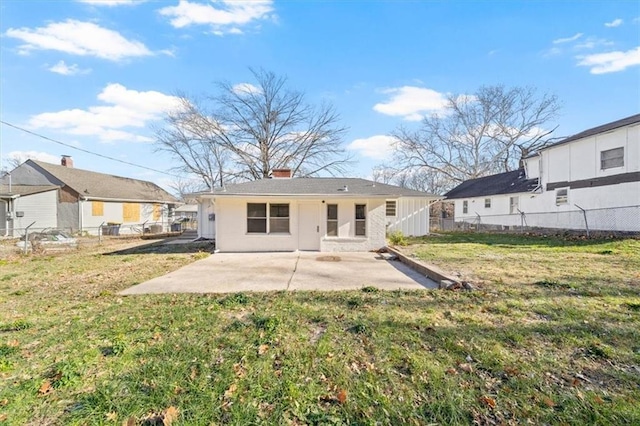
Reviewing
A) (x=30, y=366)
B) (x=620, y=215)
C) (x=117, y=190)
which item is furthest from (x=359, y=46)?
(x=117, y=190)

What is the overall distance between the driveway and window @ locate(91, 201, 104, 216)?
18.3 m

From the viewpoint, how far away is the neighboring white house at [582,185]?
13.8 m

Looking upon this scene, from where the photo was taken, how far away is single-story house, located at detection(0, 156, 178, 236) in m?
19.9

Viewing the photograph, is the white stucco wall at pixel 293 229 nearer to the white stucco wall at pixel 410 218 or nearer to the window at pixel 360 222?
the window at pixel 360 222

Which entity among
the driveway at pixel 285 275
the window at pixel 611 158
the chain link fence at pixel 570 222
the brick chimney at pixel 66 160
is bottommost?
the driveway at pixel 285 275

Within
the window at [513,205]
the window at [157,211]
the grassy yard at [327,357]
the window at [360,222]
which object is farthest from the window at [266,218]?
the window at [157,211]

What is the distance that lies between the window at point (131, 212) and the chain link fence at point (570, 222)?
91.0ft

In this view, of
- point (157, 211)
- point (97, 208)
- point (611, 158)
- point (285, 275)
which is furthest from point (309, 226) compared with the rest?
point (157, 211)

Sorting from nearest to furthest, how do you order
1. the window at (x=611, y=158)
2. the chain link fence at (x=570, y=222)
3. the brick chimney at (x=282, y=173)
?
the chain link fence at (x=570, y=222), the window at (x=611, y=158), the brick chimney at (x=282, y=173)

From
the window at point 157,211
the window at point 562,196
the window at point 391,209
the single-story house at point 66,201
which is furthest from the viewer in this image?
the window at point 157,211

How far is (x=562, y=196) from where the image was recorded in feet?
57.8

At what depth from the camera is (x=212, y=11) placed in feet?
32.7

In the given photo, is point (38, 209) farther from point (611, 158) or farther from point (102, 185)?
point (611, 158)

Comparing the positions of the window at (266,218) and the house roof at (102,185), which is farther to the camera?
the house roof at (102,185)
